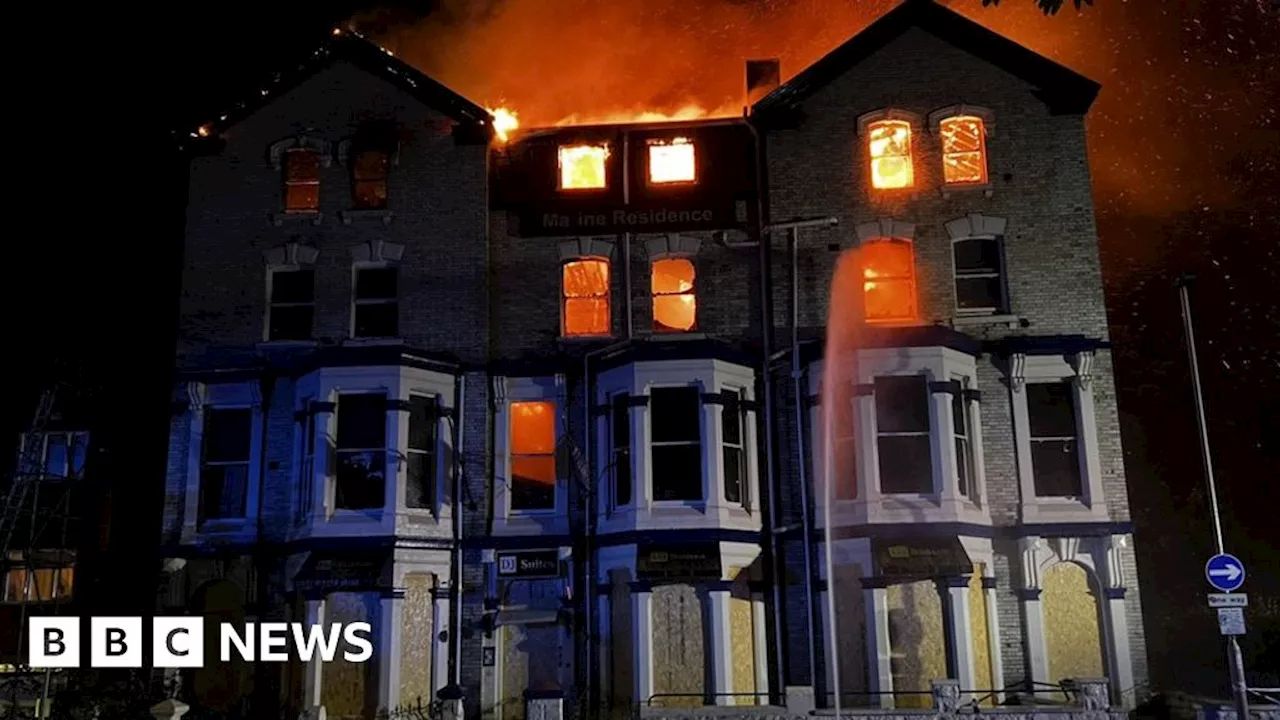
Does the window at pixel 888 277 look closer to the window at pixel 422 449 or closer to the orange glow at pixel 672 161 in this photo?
the orange glow at pixel 672 161

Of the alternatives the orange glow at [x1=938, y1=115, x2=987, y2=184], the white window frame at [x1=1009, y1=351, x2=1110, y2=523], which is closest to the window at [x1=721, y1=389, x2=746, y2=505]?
the white window frame at [x1=1009, y1=351, x2=1110, y2=523]

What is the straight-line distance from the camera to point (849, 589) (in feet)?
61.5

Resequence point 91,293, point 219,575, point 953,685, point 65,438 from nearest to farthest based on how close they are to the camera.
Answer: point 953,685 → point 219,575 → point 65,438 → point 91,293

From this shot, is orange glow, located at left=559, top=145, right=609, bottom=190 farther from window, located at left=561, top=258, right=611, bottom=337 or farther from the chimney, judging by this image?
the chimney

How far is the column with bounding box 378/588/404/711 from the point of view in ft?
60.0

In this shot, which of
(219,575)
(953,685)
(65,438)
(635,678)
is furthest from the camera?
(65,438)

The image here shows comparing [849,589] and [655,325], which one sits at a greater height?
[655,325]

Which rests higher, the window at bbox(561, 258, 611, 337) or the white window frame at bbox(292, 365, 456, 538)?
the window at bbox(561, 258, 611, 337)

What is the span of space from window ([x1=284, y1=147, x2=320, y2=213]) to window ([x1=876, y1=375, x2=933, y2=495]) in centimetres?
1174

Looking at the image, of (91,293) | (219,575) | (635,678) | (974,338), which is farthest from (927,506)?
(91,293)

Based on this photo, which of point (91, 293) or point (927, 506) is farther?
point (91, 293)

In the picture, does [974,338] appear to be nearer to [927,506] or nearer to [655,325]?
[927,506]

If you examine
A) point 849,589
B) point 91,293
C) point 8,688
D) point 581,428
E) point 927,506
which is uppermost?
point 91,293

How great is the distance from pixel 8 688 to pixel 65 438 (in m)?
5.32
